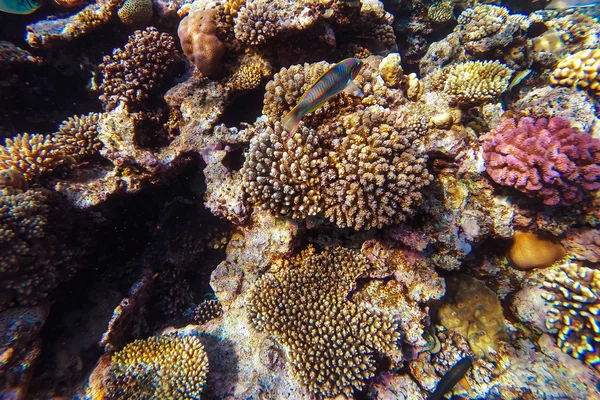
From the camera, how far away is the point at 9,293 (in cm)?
322

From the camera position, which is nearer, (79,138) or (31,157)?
(31,157)

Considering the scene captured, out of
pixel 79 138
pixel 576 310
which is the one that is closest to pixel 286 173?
pixel 79 138

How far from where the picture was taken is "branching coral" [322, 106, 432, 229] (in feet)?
10.7

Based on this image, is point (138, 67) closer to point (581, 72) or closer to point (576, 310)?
point (581, 72)

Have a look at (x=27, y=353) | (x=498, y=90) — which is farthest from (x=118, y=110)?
(x=498, y=90)

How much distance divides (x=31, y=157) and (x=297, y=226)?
13.0 feet

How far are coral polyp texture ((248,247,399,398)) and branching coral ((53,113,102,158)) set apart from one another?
3.61 m

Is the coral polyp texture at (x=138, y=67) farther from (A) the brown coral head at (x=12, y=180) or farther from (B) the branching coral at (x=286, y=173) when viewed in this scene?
(B) the branching coral at (x=286, y=173)

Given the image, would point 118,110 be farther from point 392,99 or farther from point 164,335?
point 392,99

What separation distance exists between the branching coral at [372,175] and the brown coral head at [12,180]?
3.94 meters

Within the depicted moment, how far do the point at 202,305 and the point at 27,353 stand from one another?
214 cm

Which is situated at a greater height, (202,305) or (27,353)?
(27,353)

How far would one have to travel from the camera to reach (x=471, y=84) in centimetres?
426

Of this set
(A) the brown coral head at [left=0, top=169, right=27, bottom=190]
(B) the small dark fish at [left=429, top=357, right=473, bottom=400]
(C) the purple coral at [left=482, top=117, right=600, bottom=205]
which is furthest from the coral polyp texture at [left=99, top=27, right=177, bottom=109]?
(B) the small dark fish at [left=429, top=357, right=473, bottom=400]
